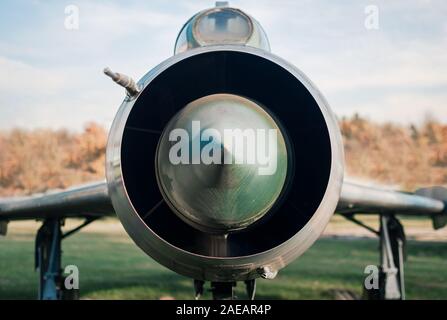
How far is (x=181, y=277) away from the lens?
10.7m

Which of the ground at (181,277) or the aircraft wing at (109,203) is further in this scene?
the ground at (181,277)

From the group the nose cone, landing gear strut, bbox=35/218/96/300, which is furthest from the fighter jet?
landing gear strut, bbox=35/218/96/300

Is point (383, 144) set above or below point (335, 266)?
above

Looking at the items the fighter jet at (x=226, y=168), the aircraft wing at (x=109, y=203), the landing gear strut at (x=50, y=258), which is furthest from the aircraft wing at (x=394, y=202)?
the landing gear strut at (x=50, y=258)

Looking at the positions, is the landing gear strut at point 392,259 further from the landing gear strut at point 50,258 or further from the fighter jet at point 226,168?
the fighter jet at point 226,168

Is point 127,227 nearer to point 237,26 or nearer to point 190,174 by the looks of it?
point 190,174

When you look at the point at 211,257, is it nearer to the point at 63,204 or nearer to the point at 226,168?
the point at 226,168

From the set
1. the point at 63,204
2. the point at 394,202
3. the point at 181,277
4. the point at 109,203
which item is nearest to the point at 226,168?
the point at 109,203

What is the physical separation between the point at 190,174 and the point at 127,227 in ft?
2.11

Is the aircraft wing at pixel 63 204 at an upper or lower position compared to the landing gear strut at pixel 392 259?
upper

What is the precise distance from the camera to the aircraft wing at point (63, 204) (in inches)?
210

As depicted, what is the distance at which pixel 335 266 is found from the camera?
11.1 metres

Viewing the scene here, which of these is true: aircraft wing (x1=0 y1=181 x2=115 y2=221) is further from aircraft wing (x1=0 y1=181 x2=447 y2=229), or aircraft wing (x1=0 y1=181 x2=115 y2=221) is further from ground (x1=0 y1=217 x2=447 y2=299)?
ground (x1=0 y1=217 x2=447 y2=299)
